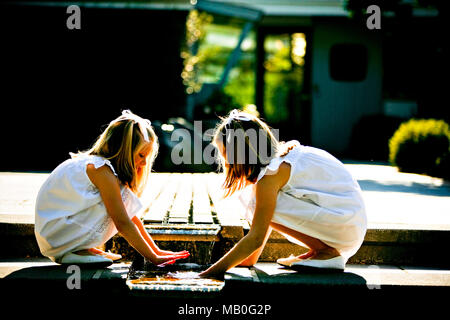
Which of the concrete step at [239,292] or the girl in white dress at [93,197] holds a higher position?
the girl in white dress at [93,197]

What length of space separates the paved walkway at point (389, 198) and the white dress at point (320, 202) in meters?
0.59

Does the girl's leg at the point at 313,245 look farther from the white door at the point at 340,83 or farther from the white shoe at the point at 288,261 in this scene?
the white door at the point at 340,83

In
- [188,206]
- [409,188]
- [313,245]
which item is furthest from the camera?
[409,188]

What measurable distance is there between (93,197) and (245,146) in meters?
0.90

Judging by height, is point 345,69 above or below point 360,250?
above

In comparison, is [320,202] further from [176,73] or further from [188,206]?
[176,73]

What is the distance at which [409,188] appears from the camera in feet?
20.7

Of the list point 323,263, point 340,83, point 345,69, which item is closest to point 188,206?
point 323,263

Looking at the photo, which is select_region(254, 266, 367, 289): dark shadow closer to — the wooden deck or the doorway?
the wooden deck

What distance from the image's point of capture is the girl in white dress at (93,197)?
312 centimetres

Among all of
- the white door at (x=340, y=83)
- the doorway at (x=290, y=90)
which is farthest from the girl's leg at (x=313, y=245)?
the doorway at (x=290, y=90)
